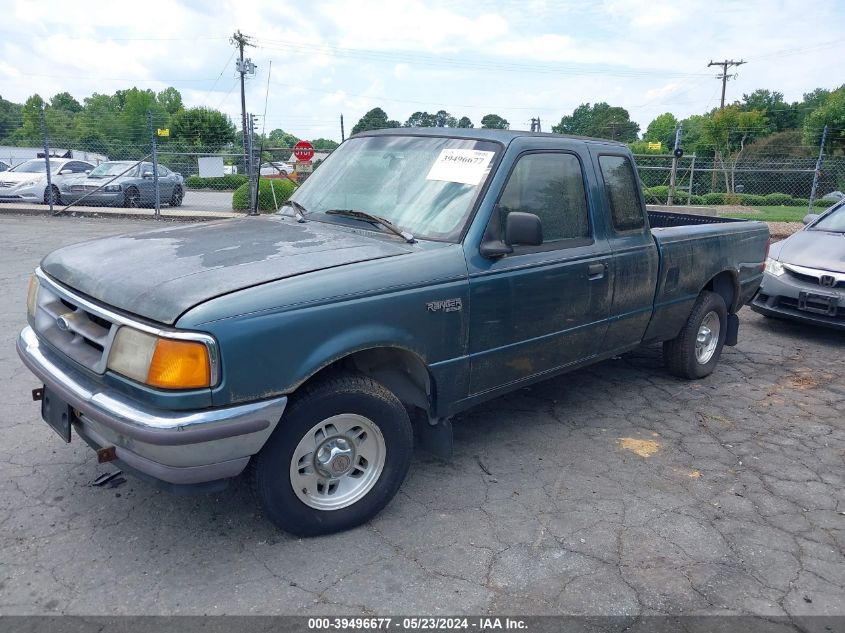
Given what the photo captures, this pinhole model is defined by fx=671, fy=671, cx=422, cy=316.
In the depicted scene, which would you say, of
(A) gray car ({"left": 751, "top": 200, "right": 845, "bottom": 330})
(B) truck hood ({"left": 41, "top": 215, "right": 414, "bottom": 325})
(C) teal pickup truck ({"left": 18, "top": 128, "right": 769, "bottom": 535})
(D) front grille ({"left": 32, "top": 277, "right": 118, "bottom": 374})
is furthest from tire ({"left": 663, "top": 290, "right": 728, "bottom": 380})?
(D) front grille ({"left": 32, "top": 277, "right": 118, "bottom": 374})

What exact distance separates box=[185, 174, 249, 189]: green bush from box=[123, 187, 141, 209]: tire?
12.5 m

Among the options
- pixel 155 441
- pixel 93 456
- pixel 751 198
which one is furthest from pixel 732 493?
pixel 751 198

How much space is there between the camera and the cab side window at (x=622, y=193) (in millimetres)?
4457

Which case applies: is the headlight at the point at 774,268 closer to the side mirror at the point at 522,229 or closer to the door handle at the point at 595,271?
the door handle at the point at 595,271

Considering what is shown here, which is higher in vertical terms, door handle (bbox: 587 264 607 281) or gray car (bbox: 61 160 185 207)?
gray car (bbox: 61 160 185 207)

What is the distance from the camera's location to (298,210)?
4.26 metres

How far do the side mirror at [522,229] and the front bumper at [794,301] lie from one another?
423 centimetres

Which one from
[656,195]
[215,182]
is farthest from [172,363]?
[215,182]

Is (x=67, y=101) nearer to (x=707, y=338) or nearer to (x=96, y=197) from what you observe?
(x=96, y=197)

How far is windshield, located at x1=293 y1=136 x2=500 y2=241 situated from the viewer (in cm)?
366

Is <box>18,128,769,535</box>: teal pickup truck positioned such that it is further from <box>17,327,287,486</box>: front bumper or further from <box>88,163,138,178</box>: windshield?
<box>88,163,138,178</box>: windshield

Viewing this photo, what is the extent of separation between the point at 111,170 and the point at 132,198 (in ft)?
4.40

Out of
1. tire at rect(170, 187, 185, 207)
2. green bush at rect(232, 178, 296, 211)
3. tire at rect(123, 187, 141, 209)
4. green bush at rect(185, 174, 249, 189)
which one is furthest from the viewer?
green bush at rect(185, 174, 249, 189)

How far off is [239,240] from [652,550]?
8.44ft
